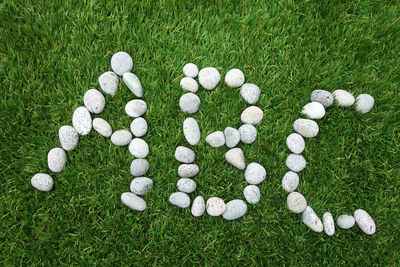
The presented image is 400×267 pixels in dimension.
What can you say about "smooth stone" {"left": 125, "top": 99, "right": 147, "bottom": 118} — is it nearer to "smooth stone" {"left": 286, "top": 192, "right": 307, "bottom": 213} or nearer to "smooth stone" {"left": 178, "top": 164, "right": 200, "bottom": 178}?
"smooth stone" {"left": 178, "top": 164, "right": 200, "bottom": 178}

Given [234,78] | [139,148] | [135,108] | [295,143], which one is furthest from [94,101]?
[295,143]

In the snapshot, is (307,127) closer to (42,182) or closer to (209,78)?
(209,78)

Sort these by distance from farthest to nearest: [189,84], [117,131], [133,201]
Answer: [189,84]
[117,131]
[133,201]

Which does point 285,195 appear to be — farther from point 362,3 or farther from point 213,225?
point 362,3

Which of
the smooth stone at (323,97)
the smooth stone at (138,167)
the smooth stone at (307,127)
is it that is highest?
the smooth stone at (323,97)

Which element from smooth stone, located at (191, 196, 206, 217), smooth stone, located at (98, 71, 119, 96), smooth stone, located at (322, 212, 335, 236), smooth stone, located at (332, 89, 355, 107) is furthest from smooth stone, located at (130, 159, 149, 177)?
smooth stone, located at (332, 89, 355, 107)

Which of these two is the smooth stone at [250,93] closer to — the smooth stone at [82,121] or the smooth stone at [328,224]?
the smooth stone at [328,224]

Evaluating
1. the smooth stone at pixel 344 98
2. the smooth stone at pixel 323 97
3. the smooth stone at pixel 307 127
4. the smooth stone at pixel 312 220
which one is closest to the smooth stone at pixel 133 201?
the smooth stone at pixel 312 220
